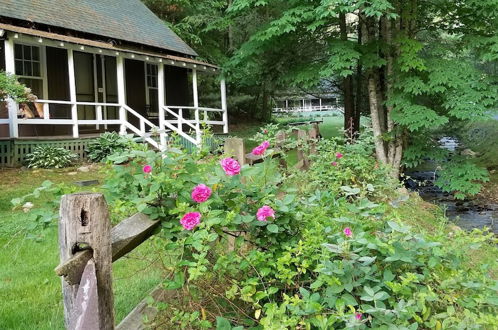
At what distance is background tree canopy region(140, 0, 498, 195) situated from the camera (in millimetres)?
10305

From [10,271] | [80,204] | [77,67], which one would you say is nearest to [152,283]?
[10,271]

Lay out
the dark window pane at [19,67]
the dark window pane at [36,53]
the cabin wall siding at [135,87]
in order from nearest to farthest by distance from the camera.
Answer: the dark window pane at [19,67] → the dark window pane at [36,53] → the cabin wall siding at [135,87]

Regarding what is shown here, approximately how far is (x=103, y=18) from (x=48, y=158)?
240 inches

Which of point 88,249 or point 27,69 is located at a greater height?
point 27,69

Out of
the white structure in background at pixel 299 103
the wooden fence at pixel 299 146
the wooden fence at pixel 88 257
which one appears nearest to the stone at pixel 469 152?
the white structure in background at pixel 299 103

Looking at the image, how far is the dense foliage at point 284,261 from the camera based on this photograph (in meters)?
2.10

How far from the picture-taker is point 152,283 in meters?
3.87

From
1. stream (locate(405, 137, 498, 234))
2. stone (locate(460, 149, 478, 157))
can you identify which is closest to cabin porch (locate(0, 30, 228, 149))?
stream (locate(405, 137, 498, 234))

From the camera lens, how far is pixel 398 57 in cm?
1117

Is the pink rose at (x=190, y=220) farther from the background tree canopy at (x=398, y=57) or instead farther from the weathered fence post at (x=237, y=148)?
the background tree canopy at (x=398, y=57)

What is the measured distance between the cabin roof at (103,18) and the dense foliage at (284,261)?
10.8 m

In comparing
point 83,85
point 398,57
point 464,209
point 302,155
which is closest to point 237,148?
point 302,155

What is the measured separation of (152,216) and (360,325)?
3.52ft

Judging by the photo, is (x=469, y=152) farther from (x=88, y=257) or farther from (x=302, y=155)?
(x=88, y=257)
